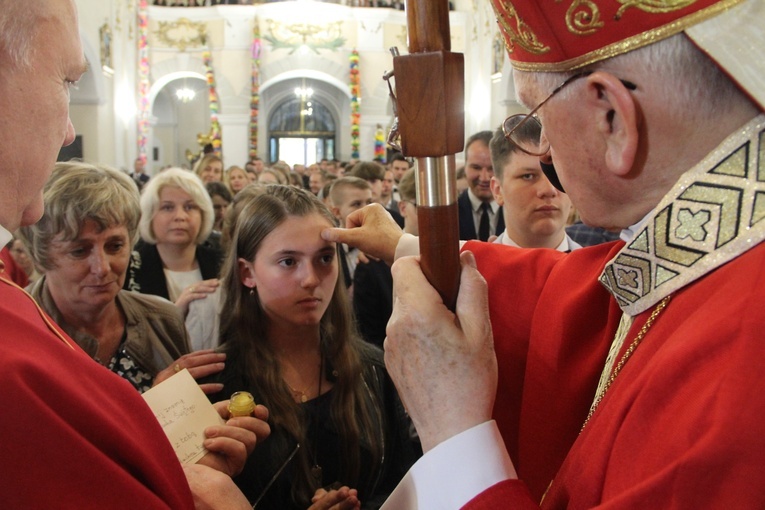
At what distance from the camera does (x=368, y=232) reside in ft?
5.54

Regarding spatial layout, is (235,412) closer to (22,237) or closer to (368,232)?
(368,232)

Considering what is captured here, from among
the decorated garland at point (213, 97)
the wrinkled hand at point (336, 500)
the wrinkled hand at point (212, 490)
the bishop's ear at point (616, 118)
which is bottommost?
the wrinkled hand at point (336, 500)

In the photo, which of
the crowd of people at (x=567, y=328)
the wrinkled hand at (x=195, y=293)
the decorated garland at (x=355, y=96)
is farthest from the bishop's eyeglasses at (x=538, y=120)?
the decorated garland at (x=355, y=96)

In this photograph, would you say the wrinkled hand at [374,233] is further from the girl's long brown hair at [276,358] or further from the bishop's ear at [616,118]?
the bishop's ear at [616,118]

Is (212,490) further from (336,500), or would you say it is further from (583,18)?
(583,18)

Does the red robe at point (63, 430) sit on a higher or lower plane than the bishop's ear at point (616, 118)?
lower

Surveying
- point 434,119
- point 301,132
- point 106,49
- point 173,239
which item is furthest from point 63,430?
point 301,132

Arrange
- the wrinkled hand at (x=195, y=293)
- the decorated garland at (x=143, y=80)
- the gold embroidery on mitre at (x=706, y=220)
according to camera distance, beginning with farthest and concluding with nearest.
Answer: the decorated garland at (x=143, y=80) < the wrinkled hand at (x=195, y=293) < the gold embroidery on mitre at (x=706, y=220)

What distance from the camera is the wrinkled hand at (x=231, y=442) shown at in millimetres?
1355

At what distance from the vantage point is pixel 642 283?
0.99m

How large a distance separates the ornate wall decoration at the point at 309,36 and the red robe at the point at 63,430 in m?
16.5

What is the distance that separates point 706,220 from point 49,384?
0.89m

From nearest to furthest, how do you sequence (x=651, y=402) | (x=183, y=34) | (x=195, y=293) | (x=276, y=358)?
(x=651, y=402)
(x=276, y=358)
(x=195, y=293)
(x=183, y=34)

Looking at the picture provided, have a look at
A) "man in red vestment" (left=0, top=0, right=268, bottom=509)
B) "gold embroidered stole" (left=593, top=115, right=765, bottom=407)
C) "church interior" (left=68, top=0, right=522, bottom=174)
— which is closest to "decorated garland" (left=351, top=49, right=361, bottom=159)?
"church interior" (left=68, top=0, right=522, bottom=174)
